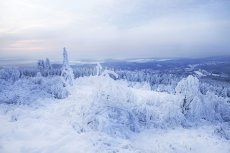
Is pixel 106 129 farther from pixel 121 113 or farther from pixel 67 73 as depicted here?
pixel 67 73

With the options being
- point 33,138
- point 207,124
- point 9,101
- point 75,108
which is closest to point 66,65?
point 9,101

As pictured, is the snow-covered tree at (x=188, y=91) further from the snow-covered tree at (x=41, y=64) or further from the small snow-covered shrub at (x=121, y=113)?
the snow-covered tree at (x=41, y=64)

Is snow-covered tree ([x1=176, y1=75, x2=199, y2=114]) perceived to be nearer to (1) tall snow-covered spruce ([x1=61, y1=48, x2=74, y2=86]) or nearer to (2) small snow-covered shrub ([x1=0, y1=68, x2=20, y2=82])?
(1) tall snow-covered spruce ([x1=61, y1=48, x2=74, y2=86])

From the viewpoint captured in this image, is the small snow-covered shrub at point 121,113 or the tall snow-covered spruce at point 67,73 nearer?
the small snow-covered shrub at point 121,113

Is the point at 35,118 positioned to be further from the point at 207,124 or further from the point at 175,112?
the point at 207,124

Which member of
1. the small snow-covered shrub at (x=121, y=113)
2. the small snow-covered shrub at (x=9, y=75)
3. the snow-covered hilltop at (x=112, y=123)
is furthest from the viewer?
the small snow-covered shrub at (x=9, y=75)

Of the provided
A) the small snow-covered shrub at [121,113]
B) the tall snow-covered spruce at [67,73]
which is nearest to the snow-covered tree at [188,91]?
the small snow-covered shrub at [121,113]

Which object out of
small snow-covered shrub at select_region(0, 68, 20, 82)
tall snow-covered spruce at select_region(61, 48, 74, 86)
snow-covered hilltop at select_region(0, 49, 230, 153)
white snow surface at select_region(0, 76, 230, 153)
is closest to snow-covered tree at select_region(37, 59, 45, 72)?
small snow-covered shrub at select_region(0, 68, 20, 82)

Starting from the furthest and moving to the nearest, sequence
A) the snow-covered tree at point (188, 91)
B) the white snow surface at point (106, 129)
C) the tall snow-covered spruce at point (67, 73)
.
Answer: the tall snow-covered spruce at point (67, 73)
the snow-covered tree at point (188, 91)
the white snow surface at point (106, 129)
